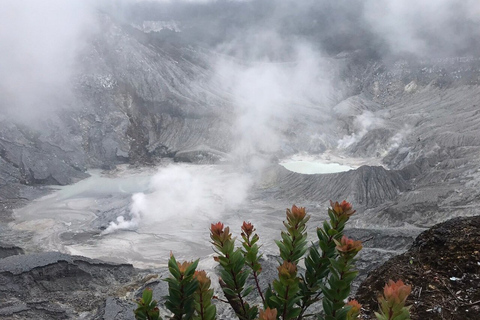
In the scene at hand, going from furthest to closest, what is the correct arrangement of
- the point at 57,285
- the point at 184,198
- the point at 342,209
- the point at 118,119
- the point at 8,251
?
the point at 118,119
the point at 184,198
the point at 8,251
the point at 57,285
the point at 342,209

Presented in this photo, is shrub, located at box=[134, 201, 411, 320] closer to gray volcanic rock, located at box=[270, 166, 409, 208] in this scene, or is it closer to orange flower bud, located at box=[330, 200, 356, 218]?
orange flower bud, located at box=[330, 200, 356, 218]

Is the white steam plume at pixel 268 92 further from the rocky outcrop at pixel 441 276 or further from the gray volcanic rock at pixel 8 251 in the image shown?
the rocky outcrop at pixel 441 276

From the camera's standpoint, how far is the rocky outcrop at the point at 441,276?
13.1 ft

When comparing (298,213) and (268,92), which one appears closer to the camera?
(298,213)

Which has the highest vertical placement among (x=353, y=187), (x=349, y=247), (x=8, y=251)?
(x=353, y=187)

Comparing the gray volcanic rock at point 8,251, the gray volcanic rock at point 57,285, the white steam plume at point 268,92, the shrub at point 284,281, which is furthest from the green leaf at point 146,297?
the white steam plume at point 268,92

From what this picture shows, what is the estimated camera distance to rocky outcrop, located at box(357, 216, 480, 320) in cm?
400

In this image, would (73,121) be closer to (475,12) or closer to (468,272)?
(468,272)

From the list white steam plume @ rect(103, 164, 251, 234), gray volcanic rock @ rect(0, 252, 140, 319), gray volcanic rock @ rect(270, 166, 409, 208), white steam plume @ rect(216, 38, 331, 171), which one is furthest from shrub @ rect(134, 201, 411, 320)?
white steam plume @ rect(216, 38, 331, 171)

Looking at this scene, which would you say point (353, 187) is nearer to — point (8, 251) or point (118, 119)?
point (8, 251)

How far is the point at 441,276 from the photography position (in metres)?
4.70

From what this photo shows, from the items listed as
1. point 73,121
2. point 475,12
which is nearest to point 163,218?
point 73,121

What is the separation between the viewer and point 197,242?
24.6m

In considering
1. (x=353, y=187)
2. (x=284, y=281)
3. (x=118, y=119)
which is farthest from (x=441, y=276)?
(x=118, y=119)
